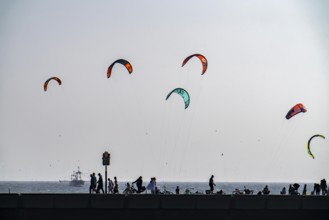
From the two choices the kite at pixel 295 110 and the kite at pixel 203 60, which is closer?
the kite at pixel 203 60

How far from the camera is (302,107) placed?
57.6 metres
